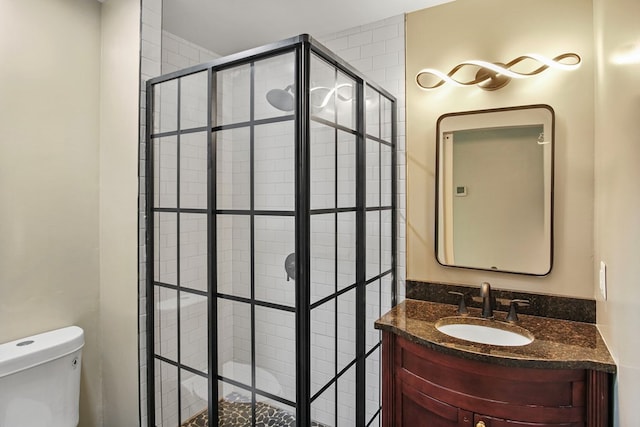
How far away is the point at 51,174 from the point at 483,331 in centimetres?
237

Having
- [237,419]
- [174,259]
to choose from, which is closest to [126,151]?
[174,259]

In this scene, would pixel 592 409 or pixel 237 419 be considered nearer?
pixel 592 409

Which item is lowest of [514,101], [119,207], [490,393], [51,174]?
[490,393]

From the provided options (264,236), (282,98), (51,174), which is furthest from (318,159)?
(51,174)

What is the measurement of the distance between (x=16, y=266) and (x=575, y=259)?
109 inches

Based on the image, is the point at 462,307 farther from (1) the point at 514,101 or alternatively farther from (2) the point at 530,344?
(1) the point at 514,101

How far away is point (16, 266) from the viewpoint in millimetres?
1748

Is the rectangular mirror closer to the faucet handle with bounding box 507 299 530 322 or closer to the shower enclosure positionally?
the faucet handle with bounding box 507 299 530 322

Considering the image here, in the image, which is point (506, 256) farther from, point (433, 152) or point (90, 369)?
point (90, 369)

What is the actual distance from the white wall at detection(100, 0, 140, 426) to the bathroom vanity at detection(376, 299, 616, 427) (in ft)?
4.64

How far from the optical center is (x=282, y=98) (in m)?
1.45

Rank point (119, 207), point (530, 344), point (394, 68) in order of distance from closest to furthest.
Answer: point (530, 344) < point (119, 207) < point (394, 68)

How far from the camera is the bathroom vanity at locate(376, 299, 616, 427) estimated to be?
50.8 inches

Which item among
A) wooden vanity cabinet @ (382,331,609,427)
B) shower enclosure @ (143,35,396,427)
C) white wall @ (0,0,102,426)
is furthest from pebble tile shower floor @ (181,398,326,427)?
white wall @ (0,0,102,426)
